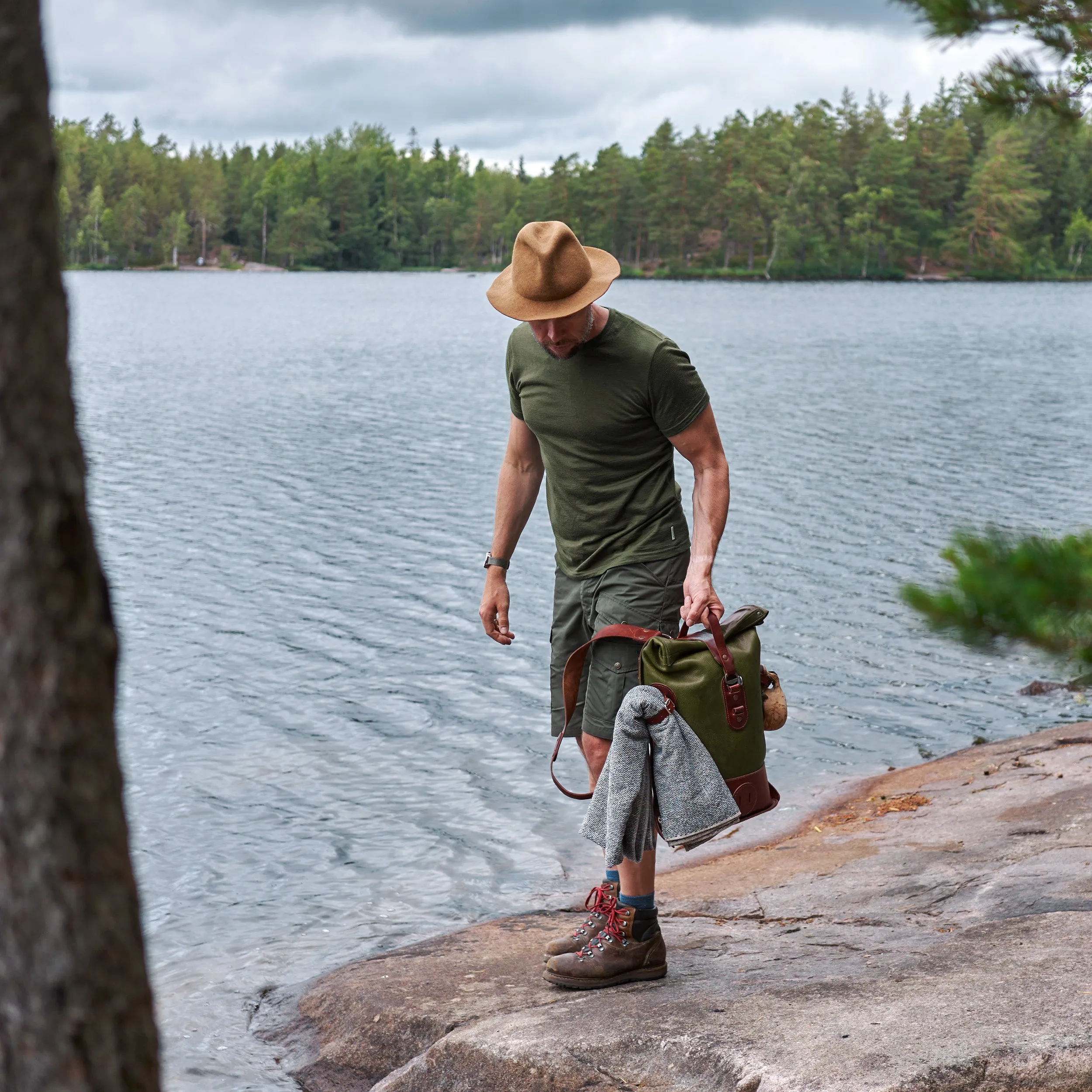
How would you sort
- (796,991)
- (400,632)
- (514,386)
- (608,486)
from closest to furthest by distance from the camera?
(796,991), (608,486), (514,386), (400,632)

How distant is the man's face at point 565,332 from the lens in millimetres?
4309

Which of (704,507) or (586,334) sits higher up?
(586,334)

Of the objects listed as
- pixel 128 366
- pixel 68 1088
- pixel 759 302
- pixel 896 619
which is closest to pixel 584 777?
pixel 896 619

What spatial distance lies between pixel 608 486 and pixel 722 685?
804 mm

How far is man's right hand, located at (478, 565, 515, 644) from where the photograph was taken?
16.2ft

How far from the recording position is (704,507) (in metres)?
4.41

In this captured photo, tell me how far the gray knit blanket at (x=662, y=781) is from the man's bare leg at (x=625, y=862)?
0.60 feet

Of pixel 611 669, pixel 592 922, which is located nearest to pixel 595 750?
pixel 611 669

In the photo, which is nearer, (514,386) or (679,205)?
(514,386)

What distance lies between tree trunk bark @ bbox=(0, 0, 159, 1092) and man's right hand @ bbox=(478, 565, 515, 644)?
3205 mm

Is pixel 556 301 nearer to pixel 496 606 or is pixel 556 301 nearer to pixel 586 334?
pixel 586 334

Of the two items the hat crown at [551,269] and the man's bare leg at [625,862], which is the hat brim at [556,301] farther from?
the man's bare leg at [625,862]

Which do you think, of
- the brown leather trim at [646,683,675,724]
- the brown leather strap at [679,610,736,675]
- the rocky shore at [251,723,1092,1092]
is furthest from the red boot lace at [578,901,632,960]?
the brown leather strap at [679,610,736,675]

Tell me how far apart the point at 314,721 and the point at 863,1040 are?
22.4ft
